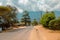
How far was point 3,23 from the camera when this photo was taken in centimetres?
5538

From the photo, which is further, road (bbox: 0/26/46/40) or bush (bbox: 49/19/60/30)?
bush (bbox: 49/19/60/30)

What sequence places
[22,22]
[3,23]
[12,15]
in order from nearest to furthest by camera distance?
[3,23], [12,15], [22,22]

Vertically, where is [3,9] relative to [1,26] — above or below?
above

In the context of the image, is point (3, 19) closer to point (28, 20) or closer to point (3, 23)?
point (3, 23)

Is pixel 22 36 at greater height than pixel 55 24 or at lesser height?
lesser

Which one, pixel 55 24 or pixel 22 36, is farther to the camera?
pixel 55 24

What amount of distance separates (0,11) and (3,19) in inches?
267

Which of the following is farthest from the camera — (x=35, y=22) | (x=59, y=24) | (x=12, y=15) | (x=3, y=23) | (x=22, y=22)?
(x=35, y=22)

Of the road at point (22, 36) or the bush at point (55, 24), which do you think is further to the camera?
the bush at point (55, 24)

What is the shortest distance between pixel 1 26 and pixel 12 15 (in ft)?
75.0

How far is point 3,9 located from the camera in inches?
2039

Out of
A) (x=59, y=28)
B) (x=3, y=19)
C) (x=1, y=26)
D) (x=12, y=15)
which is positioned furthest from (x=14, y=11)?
(x=59, y=28)

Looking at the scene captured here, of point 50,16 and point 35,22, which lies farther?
point 35,22

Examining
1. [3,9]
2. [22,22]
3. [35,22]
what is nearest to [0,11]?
[3,9]
